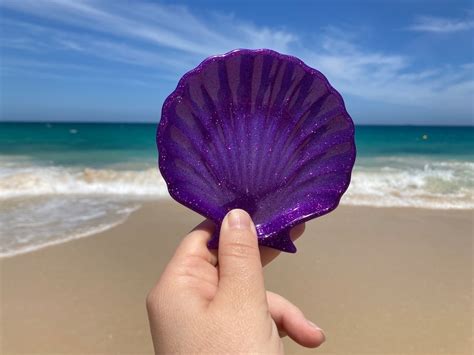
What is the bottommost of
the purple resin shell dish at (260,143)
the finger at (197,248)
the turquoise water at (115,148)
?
the turquoise water at (115,148)

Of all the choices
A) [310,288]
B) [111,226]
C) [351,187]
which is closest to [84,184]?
[111,226]

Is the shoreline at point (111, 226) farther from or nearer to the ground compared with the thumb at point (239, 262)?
nearer to the ground

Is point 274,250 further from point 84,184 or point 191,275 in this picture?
point 84,184

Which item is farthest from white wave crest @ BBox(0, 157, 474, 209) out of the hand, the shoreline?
the hand

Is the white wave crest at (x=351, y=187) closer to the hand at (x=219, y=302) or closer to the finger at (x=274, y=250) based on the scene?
the finger at (x=274, y=250)

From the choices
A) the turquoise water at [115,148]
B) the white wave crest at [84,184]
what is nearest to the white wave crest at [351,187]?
the white wave crest at [84,184]

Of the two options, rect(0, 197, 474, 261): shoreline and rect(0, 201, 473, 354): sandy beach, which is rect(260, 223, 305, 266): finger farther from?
rect(0, 197, 474, 261): shoreline
